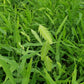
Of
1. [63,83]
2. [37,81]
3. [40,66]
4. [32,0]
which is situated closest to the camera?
[63,83]

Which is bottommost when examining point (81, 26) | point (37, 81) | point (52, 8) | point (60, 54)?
point (37, 81)

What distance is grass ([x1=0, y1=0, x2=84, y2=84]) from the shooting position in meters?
0.92

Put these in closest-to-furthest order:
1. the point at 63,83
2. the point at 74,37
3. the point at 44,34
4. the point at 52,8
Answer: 1. the point at 44,34
2. the point at 63,83
3. the point at 74,37
4. the point at 52,8

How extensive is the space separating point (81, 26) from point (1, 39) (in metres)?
0.60

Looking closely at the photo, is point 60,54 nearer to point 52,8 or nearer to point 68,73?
point 68,73

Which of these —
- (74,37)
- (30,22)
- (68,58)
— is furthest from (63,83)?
(30,22)

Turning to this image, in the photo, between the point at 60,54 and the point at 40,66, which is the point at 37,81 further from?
the point at 60,54

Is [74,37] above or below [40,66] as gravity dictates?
above

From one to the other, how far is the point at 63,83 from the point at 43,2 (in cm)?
83

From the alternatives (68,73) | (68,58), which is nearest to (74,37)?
(68,58)

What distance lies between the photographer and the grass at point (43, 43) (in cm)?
92

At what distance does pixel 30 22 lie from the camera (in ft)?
4.46

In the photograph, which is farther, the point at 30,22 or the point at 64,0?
the point at 64,0

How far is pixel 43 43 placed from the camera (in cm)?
94
